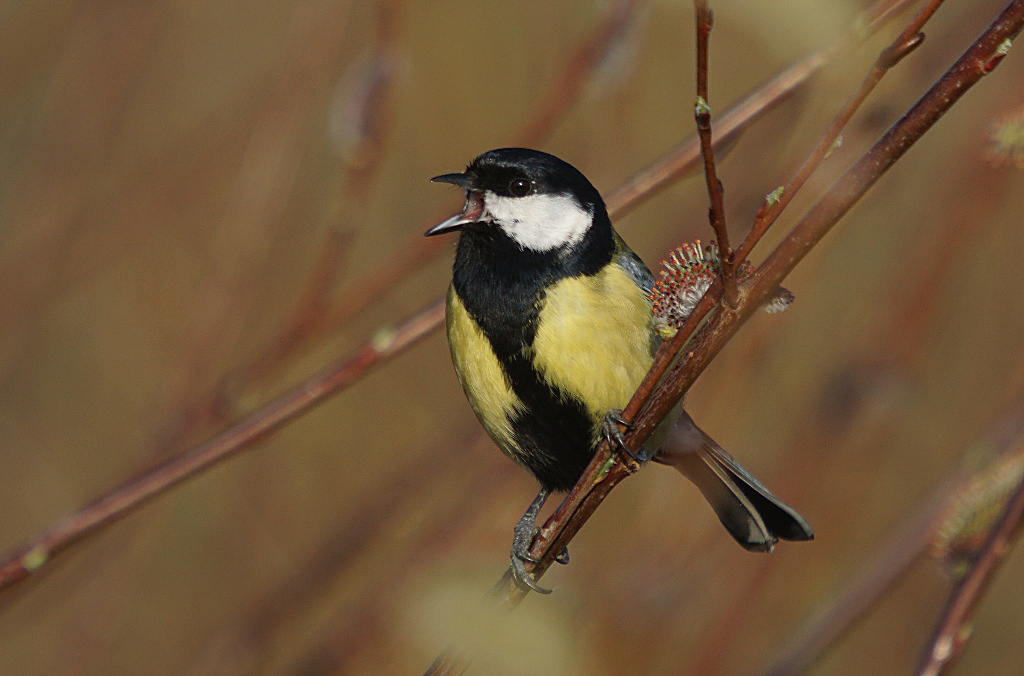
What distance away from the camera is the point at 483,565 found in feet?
6.90

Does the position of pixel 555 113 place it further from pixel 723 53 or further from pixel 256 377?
pixel 723 53

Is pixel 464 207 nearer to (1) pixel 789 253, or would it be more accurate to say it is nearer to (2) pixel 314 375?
(2) pixel 314 375

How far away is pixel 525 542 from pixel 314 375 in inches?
32.5

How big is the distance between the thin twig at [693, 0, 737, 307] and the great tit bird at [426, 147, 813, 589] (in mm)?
729

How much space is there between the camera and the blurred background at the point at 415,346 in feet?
6.56

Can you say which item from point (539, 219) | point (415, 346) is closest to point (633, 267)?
point (539, 219)

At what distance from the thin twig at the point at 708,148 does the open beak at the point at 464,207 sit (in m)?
0.85

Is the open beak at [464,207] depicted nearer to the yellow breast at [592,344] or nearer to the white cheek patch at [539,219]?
the white cheek patch at [539,219]

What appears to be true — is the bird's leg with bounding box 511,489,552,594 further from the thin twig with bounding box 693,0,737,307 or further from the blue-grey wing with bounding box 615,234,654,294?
the thin twig with bounding box 693,0,737,307

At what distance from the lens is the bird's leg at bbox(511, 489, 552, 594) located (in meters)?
1.90

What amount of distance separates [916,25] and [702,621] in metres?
2.00

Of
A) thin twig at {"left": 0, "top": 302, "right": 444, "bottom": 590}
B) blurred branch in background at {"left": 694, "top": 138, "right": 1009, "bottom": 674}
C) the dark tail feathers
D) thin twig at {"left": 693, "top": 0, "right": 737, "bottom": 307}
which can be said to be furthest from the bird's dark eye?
thin twig at {"left": 693, "top": 0, "right": 737, "bottom": 307}

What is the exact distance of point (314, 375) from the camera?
1742mm

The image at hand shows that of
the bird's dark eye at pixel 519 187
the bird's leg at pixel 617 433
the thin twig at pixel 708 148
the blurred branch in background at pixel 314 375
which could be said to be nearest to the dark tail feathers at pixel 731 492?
the bird's leg at pixel 617 433
